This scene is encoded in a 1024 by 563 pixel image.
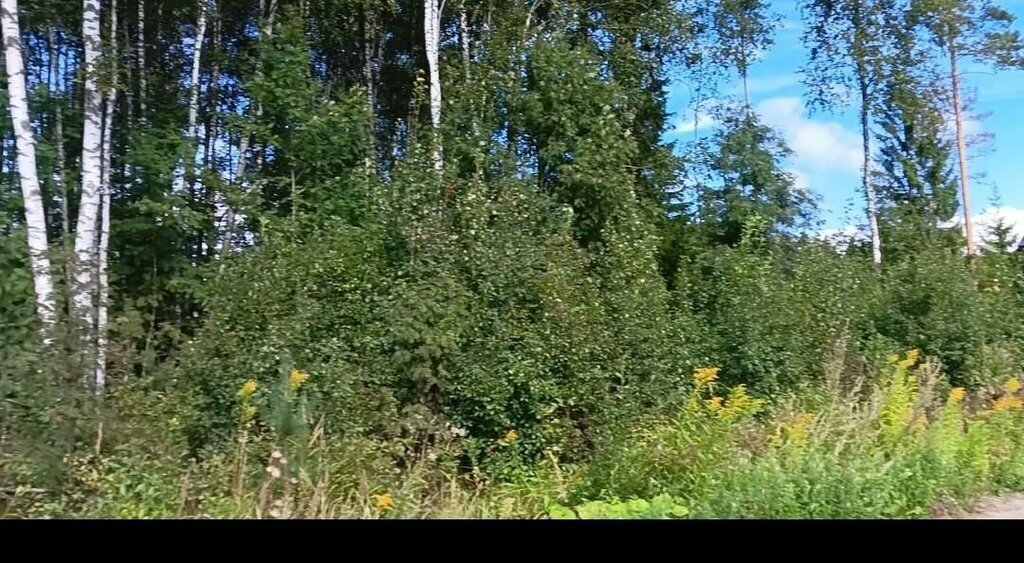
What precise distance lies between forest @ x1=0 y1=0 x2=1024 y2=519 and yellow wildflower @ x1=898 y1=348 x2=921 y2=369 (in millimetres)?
94

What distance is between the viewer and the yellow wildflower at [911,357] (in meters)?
7.35

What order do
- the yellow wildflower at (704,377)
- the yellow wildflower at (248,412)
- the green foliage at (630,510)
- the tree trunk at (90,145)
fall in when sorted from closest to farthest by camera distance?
the green foliage at (630,510), the yellow wildflower at (248,412), the yellow wildflower at (704,377), the tree trunk at (90,145)

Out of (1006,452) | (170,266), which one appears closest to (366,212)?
(170,266)

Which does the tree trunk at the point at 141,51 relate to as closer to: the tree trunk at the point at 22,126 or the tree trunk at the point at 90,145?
the tree trunk at the point at 90,145

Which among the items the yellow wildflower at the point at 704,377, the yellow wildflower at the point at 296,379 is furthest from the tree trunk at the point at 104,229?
the yellow wildflower at the point at 704,377

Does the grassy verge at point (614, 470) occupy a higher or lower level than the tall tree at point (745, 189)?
lower

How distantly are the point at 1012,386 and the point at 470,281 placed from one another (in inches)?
209

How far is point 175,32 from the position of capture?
992cm

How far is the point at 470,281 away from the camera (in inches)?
280

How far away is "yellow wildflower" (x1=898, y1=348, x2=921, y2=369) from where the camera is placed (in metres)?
7.35

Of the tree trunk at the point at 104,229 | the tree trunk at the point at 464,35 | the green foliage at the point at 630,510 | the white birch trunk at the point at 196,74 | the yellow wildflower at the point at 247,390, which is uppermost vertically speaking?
the tree trunk at the point at 464,35

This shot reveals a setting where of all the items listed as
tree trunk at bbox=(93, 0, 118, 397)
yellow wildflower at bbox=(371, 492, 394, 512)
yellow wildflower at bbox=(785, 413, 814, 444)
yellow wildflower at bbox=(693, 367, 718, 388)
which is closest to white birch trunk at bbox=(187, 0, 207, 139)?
tree trunk at bbox=(93, 0, 118, 397)

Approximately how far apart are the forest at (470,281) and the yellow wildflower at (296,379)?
2cm

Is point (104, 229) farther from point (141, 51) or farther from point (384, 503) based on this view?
point (384, 503)
